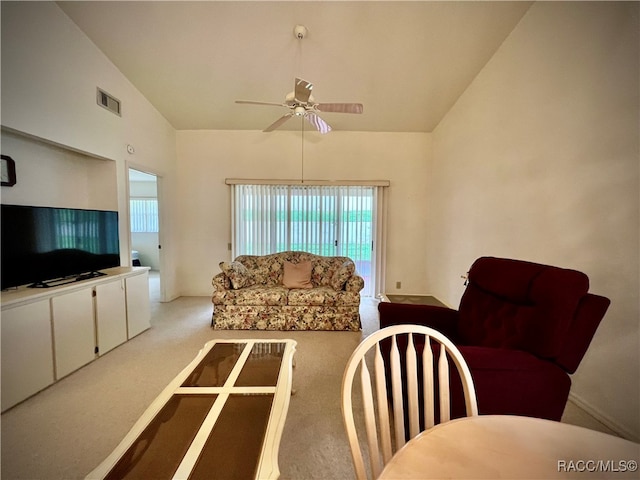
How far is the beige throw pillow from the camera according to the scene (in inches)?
129

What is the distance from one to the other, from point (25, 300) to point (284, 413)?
2.07 m

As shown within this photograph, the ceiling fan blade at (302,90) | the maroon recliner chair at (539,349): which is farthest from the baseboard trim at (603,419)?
the ceiling fan blade at (302,90)

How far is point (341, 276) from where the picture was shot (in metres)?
3.17

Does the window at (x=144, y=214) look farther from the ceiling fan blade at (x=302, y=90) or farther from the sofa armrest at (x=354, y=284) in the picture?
the ceiling fan blade at (x=302, y=90)

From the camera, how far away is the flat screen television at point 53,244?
1835 millimetres

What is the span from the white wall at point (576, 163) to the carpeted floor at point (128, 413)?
23.1 inches

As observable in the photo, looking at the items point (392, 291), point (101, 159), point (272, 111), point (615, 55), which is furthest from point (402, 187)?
point (101, 159)

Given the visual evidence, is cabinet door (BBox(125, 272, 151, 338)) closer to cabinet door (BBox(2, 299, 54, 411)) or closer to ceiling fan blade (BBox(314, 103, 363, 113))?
cabinet door (BBox(2, 299, 54, 411))

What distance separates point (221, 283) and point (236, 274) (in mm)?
204

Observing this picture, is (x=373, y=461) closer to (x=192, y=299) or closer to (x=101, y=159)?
(x=101, y=159)

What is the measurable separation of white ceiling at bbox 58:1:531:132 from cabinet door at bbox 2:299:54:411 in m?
2.76

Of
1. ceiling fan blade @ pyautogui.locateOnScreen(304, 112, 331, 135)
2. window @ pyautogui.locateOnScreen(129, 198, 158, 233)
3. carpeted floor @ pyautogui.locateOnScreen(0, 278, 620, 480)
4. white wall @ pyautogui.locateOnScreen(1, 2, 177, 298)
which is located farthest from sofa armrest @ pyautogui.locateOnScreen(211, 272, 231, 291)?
window @ pyautogui.locateOnScreen(129, 198, 158, 233)

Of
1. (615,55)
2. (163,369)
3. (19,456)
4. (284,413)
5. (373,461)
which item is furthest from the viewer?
(163,369)

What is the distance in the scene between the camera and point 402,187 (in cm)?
433
